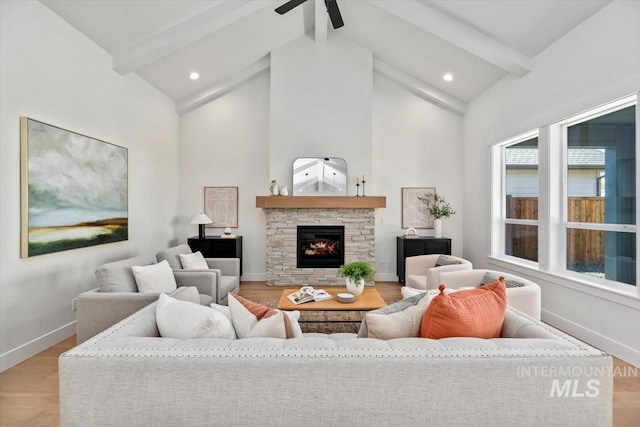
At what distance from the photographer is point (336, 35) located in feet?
19.0

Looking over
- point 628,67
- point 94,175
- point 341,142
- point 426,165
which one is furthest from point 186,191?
point 628,67

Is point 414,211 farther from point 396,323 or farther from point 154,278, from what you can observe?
point 396,323

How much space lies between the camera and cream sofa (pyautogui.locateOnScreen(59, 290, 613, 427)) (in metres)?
1.20

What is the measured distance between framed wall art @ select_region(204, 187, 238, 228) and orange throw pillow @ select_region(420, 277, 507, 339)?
4960 millimetres

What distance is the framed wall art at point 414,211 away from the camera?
20.0ft

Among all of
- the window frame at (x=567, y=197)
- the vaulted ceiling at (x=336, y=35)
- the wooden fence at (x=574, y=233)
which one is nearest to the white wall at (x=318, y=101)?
the vaulted ceiling at (x=336, y=35)

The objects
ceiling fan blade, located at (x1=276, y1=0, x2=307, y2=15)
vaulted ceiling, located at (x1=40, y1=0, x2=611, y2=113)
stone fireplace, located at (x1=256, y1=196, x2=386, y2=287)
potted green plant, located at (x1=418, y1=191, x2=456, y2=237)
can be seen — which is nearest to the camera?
ceiling fan blade, located at (x1=276, y1=0, x2=307, y2=15)

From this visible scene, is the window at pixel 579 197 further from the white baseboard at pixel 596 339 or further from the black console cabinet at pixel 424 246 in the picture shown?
the black console cabinet at pixel 424 246

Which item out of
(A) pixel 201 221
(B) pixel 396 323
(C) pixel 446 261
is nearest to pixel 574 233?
(C) pixel 446 261

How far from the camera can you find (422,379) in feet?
4.00

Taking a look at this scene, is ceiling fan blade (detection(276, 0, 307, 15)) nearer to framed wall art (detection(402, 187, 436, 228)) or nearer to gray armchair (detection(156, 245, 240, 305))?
gray armchair (detection(156, 245, 240, 305))

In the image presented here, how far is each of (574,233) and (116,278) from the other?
4.44 metres

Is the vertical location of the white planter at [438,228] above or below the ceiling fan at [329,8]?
below

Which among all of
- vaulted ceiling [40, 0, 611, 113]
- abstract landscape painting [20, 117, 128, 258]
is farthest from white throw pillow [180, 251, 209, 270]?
vaulted ceiling [40, 0, 611, 113]
